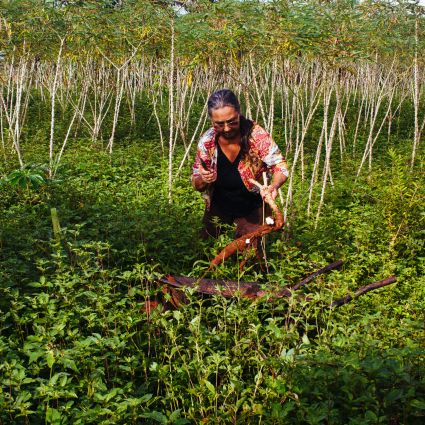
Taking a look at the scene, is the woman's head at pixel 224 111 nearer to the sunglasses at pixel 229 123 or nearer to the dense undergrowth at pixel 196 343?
the sunglasses at pixel 229 123

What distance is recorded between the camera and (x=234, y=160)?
181 inches

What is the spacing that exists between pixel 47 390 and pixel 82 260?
64.2 inches

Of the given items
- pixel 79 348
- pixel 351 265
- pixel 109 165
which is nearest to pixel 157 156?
pixel 109 165

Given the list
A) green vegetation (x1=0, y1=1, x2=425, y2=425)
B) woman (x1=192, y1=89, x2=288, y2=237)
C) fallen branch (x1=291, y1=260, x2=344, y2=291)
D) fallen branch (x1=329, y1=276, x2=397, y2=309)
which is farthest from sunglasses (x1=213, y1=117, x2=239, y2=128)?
fallen branch (x1=329, y1=276, x2=397, y2=309)

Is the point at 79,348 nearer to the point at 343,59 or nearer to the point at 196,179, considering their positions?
the point at 196,179

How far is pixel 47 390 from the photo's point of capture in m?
2.57

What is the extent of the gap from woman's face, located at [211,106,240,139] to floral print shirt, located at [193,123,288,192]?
14cm

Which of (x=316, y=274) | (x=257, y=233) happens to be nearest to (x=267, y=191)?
(x=257, y=233)

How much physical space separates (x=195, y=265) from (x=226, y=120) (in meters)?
1.38

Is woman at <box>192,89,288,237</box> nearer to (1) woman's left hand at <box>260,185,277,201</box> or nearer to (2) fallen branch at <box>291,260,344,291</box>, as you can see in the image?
(1) woman's left hand at <box>260,185,277,201</box>

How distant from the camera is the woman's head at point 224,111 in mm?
4227

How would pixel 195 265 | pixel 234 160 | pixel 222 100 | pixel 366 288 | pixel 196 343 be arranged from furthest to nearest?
pixel 195 265 < pixel 234 160 < pixel 222 100 < pixel 366 288 < pixel 196 343

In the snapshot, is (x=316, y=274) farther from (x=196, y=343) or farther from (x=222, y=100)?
(x=222, y=100)

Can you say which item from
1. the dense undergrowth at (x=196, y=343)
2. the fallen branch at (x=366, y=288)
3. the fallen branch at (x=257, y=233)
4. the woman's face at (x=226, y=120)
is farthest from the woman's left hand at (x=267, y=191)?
the fallen branch at (x=366, y=288)
